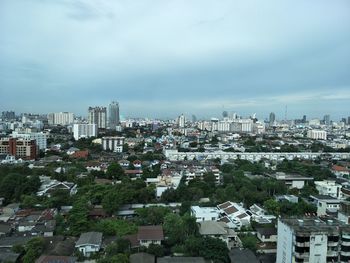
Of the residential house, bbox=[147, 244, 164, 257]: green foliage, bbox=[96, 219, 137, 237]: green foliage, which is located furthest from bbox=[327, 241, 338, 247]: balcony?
bbox=[96, 219, 137, 237]: green foliage

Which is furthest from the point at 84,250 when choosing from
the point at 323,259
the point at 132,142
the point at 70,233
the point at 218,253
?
the point at 132,142

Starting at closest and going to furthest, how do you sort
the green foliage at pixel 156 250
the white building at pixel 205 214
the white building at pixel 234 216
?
the green foliage at pixel 156 250 → the white building at pixel 234 216 → the white building at pixel 205 214

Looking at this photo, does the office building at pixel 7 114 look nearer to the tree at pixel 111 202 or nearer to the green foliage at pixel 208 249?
the tree at pixel 111 202

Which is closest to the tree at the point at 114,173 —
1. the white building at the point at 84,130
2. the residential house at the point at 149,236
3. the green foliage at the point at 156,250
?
the residential house at the point at 149,236

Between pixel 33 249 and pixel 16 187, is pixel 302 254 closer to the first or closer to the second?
pixel 33 249

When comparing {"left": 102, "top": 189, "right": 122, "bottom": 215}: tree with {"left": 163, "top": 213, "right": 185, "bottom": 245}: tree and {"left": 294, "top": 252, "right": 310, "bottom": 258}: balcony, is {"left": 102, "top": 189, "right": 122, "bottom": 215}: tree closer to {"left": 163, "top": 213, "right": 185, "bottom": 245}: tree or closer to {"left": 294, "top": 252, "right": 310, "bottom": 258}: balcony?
{"left": 163, "top": 213, "right": 185, "bottom": 245}: tree
